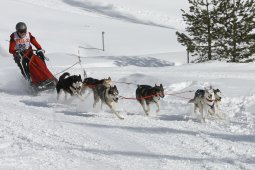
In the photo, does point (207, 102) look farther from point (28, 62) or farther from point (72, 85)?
point (28, 62)

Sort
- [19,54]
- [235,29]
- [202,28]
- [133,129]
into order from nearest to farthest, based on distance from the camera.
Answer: [133,129] → [19,54] → [235,29] → [202,28]

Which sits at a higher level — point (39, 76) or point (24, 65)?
point (24, 65)

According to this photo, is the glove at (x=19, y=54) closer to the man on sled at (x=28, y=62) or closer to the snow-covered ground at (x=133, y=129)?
the man on sled at (x=28, y=62)

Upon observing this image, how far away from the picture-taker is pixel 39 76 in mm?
11055

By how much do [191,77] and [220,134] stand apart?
18.9 feet

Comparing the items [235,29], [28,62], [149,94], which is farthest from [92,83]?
[235,29]

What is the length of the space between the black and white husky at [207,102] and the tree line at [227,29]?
14.5 m

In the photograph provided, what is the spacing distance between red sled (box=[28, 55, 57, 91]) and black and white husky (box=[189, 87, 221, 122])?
4.14 m

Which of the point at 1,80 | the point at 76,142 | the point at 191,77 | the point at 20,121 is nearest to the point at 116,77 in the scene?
the point at 191,77

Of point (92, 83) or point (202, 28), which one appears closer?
point (92, 83)

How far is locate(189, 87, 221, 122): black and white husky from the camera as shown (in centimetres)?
810

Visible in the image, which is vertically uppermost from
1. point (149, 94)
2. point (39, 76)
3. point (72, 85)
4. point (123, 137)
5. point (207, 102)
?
point (39, 76)

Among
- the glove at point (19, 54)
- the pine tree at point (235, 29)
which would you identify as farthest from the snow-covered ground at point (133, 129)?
the pine tree at point (235, 29)

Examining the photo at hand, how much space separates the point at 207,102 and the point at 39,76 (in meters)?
4.74
